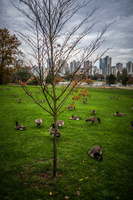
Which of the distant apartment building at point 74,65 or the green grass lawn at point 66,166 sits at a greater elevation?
the distant apartment building at point 74,65

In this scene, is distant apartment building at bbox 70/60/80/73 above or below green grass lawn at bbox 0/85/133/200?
above

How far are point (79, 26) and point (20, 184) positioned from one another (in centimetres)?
610

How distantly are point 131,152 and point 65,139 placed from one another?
13.2 ft

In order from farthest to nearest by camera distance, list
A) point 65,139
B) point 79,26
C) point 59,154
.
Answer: point 65,139
point 59,154
point 79,26

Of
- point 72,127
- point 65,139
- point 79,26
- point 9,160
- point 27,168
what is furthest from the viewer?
point 72,127

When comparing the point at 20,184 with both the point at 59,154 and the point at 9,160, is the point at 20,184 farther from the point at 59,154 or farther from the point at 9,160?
the point at 59,154

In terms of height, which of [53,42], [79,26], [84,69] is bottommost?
[84,69]

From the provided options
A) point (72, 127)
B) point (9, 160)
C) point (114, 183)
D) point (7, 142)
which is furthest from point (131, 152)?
point (7, 142)

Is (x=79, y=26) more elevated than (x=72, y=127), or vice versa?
(x=79, y=26)

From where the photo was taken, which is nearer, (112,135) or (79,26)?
(79,26)

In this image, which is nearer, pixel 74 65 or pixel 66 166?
pixel 74 65

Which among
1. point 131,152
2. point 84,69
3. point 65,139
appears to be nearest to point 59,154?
point 65,139

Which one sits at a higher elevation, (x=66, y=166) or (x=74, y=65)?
(x=74, y=65)

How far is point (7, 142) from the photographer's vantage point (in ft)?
23.4
